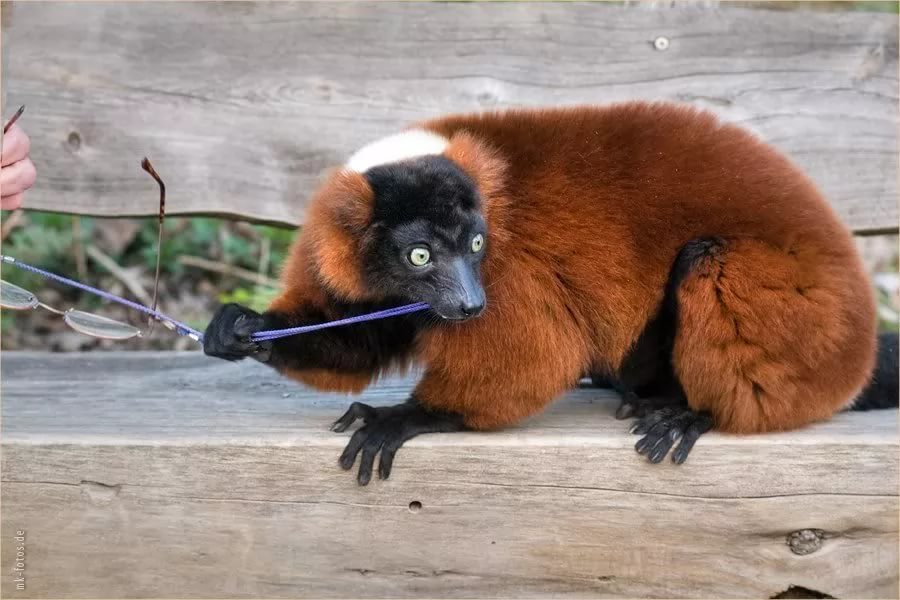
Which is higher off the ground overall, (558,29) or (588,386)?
(558,29)

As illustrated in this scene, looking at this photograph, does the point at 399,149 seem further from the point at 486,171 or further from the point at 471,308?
the point at 471,308

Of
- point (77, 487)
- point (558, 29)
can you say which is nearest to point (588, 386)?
point (558, 29)

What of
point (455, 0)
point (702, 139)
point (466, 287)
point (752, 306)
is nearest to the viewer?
point (466, 287)

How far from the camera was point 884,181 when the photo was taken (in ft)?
14.5

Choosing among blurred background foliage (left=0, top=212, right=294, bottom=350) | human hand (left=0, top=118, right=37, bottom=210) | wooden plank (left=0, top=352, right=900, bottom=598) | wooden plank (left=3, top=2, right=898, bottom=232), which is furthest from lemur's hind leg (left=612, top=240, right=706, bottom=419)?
blurred background foliage (left=0, top=212, right=294, bottom=350)

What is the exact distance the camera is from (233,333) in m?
3.18

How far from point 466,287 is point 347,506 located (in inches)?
34.8

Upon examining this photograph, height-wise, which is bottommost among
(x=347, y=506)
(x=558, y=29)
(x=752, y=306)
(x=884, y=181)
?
(x=347, y=506)

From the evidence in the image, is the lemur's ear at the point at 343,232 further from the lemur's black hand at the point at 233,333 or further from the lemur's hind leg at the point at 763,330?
the lemur's hind leg at the point at 763,330

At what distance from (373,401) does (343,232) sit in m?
0.89

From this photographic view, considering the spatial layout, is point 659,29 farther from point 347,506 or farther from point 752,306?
point 347,506

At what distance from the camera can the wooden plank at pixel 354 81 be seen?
432 centimetres

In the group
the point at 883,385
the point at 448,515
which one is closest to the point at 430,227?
the point at 448,515

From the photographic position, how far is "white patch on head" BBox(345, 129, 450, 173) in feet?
10.5
